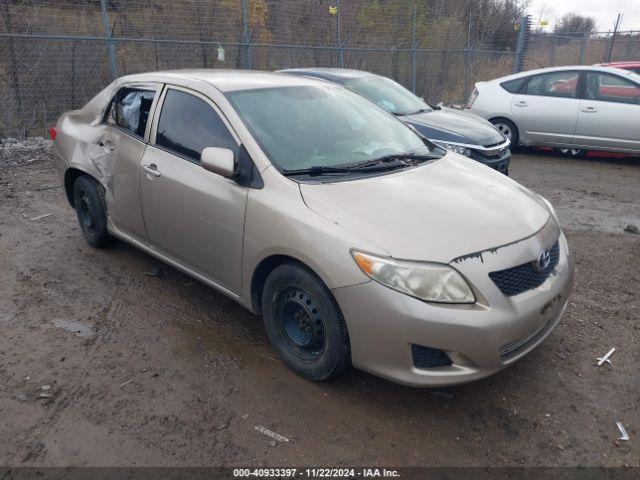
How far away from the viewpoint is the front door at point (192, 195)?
324 centimetres

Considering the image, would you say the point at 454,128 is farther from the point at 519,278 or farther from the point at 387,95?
the point at 519,278

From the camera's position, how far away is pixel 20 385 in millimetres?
3037

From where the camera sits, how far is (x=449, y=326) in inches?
97.2

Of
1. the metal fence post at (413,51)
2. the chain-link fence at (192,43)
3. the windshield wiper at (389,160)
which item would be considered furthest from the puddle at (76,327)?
the metal fence post at (413,51)

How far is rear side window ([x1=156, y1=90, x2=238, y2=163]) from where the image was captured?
3.40 metres

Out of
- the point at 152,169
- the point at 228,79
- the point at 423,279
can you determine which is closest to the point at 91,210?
the point at 152,169

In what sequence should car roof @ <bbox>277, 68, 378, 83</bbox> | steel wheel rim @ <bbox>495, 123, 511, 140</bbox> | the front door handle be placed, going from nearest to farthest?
the front door handle → car roof @ <bbox>277, 68, 378, 83</bbox> → steel wheel rim @ <bbox>495, 123, 511, 140</bbox>

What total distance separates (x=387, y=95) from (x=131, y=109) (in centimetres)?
436

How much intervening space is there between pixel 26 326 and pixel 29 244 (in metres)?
1.73

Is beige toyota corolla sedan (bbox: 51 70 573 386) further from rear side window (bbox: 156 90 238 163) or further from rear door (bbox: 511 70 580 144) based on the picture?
rear door (bbox: 511 70 580 144)

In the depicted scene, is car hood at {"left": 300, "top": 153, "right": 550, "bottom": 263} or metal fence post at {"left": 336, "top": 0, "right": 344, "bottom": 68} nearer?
car hood at {"left": 300, "top": 153, "right": 550, "bottom": 263}

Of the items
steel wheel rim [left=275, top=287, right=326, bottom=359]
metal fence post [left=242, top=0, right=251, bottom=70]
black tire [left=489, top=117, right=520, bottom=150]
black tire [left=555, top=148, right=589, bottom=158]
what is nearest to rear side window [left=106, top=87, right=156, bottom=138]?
steel wheel rim [left=275, top=287, right=326, bottom=359]

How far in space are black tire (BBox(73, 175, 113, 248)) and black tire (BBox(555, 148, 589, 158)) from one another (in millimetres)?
7979

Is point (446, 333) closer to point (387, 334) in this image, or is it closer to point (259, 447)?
point (387, 334)
